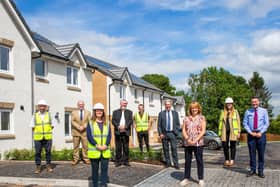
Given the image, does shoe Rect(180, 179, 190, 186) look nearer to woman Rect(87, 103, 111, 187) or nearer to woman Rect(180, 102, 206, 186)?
woman Rect(180, 102, 206, 186)

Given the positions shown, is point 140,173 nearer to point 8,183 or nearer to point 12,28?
point 8,183

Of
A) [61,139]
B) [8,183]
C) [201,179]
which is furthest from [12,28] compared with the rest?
[201,179]

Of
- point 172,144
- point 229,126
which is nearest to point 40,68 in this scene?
point 172,144

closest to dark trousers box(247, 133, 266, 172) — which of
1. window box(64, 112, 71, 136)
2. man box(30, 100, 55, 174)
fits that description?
man box(30, 100, 55, 174)

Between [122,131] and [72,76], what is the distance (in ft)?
37.8

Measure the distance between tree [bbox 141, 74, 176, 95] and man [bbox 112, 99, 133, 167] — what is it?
58.4m

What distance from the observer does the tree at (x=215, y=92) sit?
169 ft

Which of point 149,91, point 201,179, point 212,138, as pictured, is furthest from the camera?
point 149,91

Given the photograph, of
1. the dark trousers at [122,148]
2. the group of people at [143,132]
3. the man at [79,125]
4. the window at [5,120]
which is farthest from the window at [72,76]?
the dark trousers at [122,148]

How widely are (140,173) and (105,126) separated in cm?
307

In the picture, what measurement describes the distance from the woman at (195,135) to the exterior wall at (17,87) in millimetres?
9328

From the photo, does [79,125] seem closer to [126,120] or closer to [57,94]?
[126,120]

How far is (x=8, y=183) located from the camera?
9.09 meters

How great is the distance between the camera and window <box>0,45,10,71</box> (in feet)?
50.5
